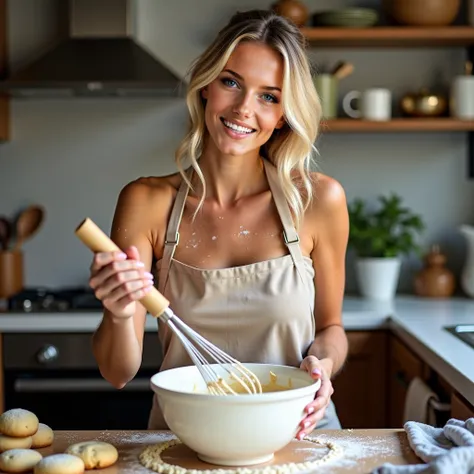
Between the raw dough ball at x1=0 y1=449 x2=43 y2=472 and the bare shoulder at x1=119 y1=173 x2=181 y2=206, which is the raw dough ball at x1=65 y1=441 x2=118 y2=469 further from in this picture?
the bare shoulder at x1=119 y1=173 x2=181 y2=206

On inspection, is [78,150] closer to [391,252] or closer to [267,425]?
[391,252]

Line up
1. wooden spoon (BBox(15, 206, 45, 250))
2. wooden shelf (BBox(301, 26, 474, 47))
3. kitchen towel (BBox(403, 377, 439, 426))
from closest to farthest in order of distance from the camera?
kitchen towel (BBox(403, 377, 439, 426)) → wooden shelf (BBox(301, 26, 474, 47)) → wooden spoon (BBox(15, 206, 45, 250))

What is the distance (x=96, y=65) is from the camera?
304cm

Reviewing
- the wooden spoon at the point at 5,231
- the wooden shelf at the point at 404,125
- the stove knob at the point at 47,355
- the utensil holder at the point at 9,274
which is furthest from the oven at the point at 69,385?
the wooden shelf at the point at 404,125

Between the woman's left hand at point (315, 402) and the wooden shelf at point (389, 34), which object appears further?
the wooden shelf at point (389, 34)

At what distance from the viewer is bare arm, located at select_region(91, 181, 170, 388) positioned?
1267 millimetres

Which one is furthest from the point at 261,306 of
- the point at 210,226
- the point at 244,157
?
the point at 244,157

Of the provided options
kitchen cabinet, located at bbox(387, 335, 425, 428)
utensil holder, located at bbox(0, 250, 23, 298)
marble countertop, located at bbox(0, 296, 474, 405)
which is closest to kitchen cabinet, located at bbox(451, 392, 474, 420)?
marble countertop, located at bbox(0, 296, 474, 405)

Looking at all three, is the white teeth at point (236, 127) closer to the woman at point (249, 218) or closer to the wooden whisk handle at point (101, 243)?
the woman at point (249, 218)

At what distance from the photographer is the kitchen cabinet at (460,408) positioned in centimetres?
185

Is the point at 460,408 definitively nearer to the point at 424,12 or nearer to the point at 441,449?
the point at 441,449

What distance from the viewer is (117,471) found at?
126 centimetres

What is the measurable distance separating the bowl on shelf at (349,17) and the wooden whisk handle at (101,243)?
2.03 metres

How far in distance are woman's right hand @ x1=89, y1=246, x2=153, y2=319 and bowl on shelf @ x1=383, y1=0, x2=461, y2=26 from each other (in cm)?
209
